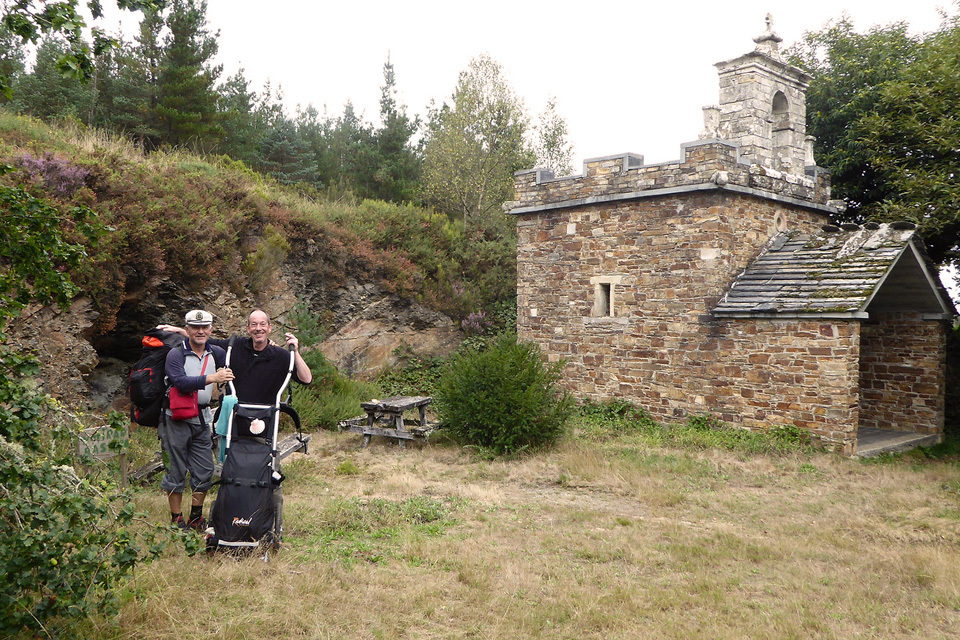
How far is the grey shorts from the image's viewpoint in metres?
5.52

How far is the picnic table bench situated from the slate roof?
4.84m

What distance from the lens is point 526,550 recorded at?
5.83 metres

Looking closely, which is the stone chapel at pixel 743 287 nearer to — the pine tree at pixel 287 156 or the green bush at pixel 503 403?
the green bush at pixel 503 403

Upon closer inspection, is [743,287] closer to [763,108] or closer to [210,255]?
[763,108]

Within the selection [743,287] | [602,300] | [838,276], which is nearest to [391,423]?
[602,300]

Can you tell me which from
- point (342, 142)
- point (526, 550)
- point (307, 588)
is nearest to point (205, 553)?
point (307, 588)

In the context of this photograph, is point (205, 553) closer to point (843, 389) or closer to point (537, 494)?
point (537, 494)

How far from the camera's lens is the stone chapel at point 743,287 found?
9789mm

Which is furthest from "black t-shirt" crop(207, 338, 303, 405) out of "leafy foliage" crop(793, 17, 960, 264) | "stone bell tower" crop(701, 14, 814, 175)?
"leafy foliage" crop(793, 17, 960, 264)

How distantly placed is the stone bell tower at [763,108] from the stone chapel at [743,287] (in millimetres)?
30

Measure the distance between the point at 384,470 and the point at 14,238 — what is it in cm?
587

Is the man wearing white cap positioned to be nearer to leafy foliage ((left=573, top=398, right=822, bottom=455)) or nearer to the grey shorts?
the grey shorts

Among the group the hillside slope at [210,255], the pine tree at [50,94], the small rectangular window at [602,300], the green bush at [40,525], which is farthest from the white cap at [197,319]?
the pine tree at [50,94]

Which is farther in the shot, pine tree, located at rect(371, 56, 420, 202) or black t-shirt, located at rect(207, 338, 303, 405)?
pine tree, located at rect(371, 56, 420, 202)
